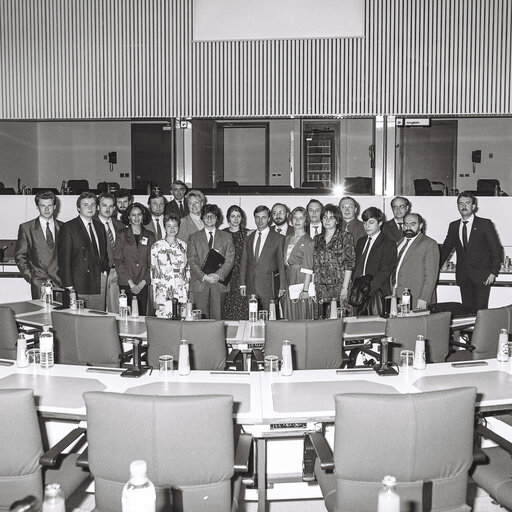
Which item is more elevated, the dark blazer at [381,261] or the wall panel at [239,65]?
the wall panel at [239,65]

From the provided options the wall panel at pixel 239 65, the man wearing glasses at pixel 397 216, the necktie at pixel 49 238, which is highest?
the wall panel at pixel 239 65

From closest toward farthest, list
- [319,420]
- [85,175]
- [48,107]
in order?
[319,420] < [48,107] < [85,175]

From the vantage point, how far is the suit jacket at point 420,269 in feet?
20.5

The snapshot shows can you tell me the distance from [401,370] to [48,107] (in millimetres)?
6379

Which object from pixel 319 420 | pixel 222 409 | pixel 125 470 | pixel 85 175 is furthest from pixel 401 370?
pixel 85 175

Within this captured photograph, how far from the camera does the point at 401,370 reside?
3.76 meters

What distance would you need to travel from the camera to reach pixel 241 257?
6.96 meters

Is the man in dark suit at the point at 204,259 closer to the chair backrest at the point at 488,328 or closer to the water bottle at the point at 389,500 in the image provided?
the chair backrest at the point at 488,328

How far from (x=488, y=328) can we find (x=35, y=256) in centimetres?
474

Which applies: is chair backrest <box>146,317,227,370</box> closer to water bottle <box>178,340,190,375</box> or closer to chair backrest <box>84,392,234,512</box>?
water bottle <box>178,340,190,375</box>

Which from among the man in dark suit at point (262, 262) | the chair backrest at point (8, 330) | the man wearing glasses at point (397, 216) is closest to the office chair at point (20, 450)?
A: the chair backrest at point (8, 330)

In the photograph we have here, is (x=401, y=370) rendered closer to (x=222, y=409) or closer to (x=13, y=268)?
(x=222, y=409)

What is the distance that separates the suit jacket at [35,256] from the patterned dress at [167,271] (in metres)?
1.17

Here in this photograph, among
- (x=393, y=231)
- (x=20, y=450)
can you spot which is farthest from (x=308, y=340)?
(x=393, y=231)
